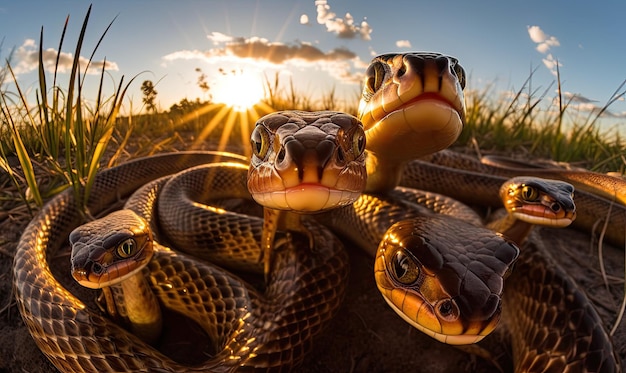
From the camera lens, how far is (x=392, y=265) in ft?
6.44

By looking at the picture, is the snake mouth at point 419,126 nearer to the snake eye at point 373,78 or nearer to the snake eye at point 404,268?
the snake eye at point 373,78

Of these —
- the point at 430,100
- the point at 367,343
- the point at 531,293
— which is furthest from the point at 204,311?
the point at 531,293

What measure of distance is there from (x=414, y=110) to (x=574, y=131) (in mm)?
6895

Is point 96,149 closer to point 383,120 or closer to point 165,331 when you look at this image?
point 165,331

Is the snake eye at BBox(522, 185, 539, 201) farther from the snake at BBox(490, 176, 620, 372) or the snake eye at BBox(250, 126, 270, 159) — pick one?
the snake eye at BBox(250, 126, 270, 159)

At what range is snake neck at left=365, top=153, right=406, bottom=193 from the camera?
3.15m

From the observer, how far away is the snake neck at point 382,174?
10.3 ft

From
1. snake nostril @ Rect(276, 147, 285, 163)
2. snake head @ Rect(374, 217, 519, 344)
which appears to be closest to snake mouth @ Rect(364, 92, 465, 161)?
snake head @ Rect(374, 217, 519, 344)

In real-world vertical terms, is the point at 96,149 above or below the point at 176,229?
above

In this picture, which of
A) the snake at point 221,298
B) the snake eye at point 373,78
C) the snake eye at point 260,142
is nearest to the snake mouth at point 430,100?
the snake eye at point 373,78

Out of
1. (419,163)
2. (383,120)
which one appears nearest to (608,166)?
(419,163)

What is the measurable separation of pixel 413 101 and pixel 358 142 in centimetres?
41

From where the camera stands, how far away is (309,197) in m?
1.66

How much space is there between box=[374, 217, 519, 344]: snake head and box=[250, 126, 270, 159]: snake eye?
2.57 ft
